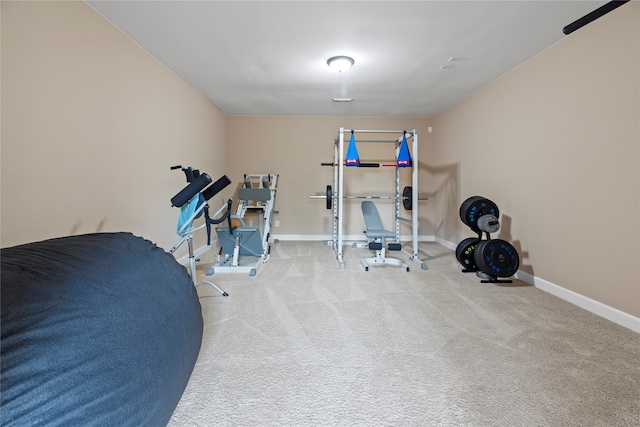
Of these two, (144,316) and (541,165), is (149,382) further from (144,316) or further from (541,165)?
(541,165)

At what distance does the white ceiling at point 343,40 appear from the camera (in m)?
2.05

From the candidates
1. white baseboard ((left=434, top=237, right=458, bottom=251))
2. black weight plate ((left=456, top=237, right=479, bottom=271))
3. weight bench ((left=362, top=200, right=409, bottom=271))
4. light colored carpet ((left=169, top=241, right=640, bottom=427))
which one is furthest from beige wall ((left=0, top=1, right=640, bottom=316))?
weight bench ((left=362, top=200, right=409, bottom=271))

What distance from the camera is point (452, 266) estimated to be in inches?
138

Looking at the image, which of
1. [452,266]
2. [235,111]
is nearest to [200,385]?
[452,266]

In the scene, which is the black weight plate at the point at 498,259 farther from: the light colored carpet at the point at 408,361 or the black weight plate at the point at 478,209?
the black weight plate at the point at 478,209

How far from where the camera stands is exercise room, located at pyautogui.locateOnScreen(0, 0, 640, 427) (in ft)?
3.30

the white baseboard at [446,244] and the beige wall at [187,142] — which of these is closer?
the beige wall at [187,142]

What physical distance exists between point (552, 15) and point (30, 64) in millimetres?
3816

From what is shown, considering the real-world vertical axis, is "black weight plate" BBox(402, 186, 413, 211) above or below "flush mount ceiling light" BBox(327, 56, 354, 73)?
below

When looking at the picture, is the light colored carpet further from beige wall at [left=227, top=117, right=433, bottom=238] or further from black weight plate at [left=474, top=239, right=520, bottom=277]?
beige wall at [left=227, top=117, right=433, bottom=238]

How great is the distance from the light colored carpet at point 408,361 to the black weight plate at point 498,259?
9.0 inches

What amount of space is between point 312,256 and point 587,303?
120 inches

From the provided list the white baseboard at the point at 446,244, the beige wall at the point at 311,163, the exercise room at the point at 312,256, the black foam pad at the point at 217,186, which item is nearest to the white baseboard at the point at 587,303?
the exercise room at the point at 312,256

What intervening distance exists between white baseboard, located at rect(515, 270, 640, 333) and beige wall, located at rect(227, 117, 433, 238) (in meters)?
2.56
